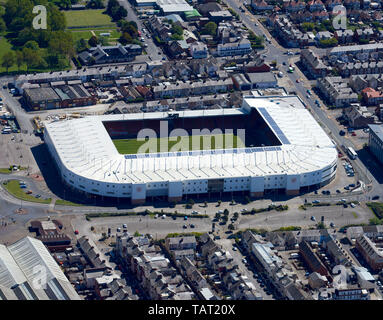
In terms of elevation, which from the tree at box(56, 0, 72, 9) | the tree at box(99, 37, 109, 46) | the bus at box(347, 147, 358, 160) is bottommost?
the bus at box(347, 147, 358, 160)

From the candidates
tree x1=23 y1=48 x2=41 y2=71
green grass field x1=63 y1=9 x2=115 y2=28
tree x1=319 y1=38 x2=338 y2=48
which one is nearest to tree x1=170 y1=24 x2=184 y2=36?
green grass field x1=63 y1=9 x2=115 y2=28

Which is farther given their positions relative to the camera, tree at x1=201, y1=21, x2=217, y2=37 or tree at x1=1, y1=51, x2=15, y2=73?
tree at x1=201, y1=21, x2=217, y2=37

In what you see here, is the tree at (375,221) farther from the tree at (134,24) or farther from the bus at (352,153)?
the tree at (134,24)

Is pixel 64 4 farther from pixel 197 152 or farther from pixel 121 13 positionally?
pixel 197 152

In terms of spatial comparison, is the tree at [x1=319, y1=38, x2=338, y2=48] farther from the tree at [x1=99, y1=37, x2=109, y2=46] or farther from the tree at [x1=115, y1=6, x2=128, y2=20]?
the tree at [x1=99, y1=37, x2=109, y2=46]

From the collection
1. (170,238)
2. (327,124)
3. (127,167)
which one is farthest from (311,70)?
(170,238)

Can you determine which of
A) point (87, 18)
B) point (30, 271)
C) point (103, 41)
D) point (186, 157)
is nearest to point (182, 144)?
point (186, 157)
